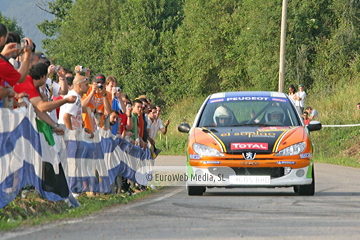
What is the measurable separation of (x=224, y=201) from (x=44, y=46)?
9217cm

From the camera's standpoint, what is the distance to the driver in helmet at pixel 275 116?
14017 millimetres

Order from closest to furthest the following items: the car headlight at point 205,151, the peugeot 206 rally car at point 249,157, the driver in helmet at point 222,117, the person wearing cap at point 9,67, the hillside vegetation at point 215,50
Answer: the person wearing cap at point 9,67 < the peugeot 206 rally car at point 249,157 < the car headlight at point 205,151 < the driver in helmet at point 222,117 < the hillside vegetation at point 215,50

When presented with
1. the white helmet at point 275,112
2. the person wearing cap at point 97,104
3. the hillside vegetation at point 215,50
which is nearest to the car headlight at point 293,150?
the white helmet at point 275,112

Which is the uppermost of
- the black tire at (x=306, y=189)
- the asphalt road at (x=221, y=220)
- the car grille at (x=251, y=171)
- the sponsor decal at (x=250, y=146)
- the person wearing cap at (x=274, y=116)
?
the person wearing cap at (x=274, y=116)

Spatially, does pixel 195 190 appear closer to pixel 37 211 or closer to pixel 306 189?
pixel 306 189

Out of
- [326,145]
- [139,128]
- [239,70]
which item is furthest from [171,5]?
[139,128]

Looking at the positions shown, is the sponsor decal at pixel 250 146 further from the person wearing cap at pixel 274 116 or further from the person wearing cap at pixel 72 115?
the person wearing cap at pixel 72 115

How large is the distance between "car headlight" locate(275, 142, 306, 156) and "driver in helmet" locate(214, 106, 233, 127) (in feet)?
4.20

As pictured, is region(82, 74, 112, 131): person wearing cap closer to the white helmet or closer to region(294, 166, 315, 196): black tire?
the white helmet

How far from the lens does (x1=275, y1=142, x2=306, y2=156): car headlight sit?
13000 millimetres

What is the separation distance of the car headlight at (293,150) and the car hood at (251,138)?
5 centimetres

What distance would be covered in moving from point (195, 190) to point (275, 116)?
1862 mm

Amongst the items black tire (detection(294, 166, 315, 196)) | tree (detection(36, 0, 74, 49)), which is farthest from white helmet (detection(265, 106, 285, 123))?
tree (detection(36, 0, 74, 49))

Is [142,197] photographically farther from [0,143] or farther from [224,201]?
[0,143]
